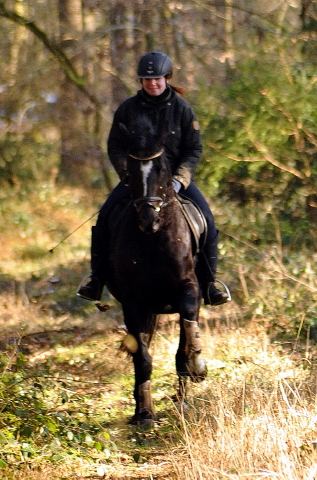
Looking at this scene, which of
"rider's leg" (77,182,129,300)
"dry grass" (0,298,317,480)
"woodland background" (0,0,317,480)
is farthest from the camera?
"rider's leg" (77,182,129,300)

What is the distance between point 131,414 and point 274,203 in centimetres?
533

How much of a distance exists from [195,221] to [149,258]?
29.9 inches

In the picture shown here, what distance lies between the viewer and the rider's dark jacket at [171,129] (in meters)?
7.00

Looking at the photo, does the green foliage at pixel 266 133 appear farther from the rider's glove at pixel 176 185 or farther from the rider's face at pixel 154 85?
the rider's glove at pixel 176 185

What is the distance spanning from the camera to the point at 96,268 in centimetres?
762

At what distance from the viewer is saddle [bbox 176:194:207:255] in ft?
23.1

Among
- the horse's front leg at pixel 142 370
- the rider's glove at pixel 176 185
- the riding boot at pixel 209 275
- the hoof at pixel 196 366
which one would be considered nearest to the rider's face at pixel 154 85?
the rider's glove at pixel 176 185

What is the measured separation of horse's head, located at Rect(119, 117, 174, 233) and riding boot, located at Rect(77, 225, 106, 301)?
1.39 meters

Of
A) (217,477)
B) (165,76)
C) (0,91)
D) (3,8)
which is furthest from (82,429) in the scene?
(0,91)

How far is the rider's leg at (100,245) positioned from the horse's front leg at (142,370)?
0.82 m

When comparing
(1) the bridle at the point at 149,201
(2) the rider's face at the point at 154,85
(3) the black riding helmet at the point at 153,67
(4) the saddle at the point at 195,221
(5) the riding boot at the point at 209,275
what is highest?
(3) the black riding helmet at the point at 153,67

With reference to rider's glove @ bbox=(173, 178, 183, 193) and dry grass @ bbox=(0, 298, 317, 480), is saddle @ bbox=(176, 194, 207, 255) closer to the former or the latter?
rider's glove @ bbox=(173, 178, 183, 193)

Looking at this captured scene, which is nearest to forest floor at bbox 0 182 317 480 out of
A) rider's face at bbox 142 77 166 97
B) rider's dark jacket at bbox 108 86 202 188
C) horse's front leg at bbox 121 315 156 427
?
horse's front leg at bbox 121 315 156 427

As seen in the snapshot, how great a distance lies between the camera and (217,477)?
467 cm
